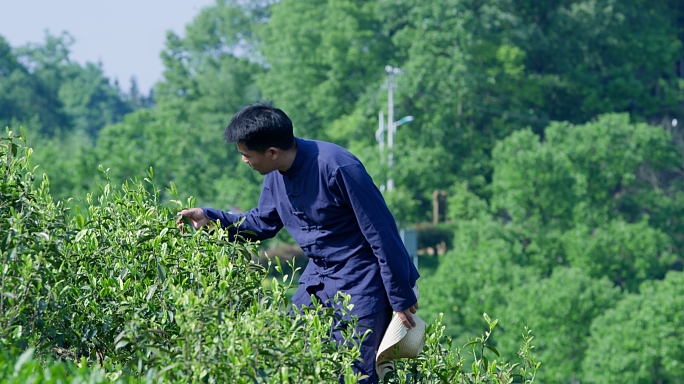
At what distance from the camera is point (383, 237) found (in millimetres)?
3654

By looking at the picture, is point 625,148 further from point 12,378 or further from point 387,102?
point 12,378

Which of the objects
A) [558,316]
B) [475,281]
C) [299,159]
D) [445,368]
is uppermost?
[299,159]

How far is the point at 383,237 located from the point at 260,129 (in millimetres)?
638

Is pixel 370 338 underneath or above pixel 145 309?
underneath

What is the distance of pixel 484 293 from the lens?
28.0 meters

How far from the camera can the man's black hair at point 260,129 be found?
12.1ft

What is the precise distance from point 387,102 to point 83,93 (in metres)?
53.5

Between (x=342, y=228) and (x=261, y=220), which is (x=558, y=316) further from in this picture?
(x=342, y=228)

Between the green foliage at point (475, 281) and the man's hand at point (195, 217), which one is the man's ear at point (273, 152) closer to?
the man's hand at point (195, 217)

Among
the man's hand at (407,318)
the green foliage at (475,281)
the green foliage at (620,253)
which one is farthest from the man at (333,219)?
the green foliage at (620,253)

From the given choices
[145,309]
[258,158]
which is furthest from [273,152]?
[145,309]

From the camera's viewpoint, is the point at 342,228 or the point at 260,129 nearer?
the point at 260,129

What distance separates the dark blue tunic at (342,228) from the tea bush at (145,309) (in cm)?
19

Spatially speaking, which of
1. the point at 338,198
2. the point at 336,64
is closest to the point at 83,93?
the point at 336,64
